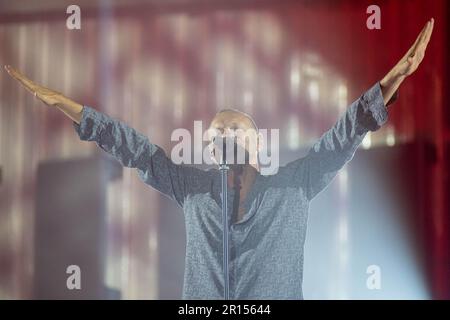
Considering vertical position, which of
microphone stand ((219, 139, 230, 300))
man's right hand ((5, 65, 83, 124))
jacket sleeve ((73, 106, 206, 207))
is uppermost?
man's right hand ((5, 65, 83, 124))

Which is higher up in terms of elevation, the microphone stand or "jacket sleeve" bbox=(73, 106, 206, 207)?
"jacket sleeve" bbox=(73, 106, 206, 207)

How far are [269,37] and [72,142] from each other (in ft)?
2.42

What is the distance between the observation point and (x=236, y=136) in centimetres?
189

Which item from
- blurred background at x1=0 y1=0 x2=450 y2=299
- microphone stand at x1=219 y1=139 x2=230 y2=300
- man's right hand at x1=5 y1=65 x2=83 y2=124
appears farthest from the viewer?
blurred background at x1=0 y1=0 x2=450 y2=299

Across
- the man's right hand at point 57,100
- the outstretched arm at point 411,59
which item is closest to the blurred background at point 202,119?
the man's right hand at point 57,100

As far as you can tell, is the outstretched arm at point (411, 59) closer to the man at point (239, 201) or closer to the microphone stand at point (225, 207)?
the man at point (239, 201)

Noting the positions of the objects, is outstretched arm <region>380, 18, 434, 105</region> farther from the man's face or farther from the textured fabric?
the man's face

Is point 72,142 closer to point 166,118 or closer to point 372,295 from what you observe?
point 166,118

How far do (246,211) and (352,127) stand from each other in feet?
1.19

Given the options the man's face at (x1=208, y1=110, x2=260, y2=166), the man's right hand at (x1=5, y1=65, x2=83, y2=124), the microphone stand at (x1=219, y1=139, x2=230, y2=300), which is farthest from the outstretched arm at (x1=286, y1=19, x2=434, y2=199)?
the man's right hand at (x1=5, y1=65, x2=83, y2=124)

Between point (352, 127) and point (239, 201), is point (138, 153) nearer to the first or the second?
point (239, 201)

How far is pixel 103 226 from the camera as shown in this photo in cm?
230

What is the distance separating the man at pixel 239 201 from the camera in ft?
5.94

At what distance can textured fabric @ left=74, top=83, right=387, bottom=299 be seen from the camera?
5.95 ft
